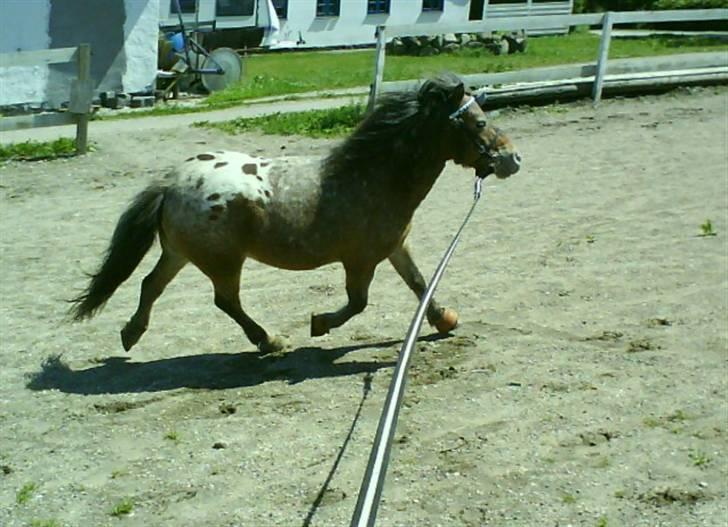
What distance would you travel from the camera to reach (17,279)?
894cm

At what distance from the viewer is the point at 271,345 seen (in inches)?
283

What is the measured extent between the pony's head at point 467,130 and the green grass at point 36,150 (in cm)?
861

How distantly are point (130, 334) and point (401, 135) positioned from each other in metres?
2.20

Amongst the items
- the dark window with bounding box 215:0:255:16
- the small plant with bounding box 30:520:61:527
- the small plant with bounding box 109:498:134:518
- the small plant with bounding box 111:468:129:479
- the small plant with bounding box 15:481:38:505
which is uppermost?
the dark window with bounding box 215:0:255:16

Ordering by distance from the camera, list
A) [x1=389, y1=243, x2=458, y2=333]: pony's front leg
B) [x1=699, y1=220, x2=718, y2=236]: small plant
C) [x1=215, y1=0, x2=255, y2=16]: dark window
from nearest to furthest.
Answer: [x1=389, y1=243, x2=458, y2=333]: pony's front leg → [x1=699, y1=220, x2=718, y2=236]: small plant → [x1=215, y1=0, x2=255, y2=16]: dark window

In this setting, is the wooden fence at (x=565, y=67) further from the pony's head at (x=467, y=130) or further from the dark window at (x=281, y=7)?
the dark window at (x=281, y=7)

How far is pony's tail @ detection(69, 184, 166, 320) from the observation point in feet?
23.0

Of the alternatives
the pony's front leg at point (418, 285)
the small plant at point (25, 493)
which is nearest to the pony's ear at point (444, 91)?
the pony's front leg at point (418, 285)

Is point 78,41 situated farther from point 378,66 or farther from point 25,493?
point 25,493

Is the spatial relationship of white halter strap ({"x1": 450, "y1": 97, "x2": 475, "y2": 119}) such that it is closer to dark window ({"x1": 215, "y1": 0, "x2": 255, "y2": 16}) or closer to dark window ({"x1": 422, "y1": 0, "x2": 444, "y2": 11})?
dark window ({"x1": 215, "y1": 0, "x2": 255, "y2": 16})

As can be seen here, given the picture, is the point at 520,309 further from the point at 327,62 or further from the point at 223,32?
the point at 327,62

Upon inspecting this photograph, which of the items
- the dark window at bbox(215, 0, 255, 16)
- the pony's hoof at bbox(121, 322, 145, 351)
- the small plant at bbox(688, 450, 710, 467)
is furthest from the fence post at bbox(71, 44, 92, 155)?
the dark window at bbox(215, 0, 255, 16)

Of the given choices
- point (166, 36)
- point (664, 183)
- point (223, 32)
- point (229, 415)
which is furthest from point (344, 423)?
point (223, 32)

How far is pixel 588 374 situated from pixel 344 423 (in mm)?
1708
